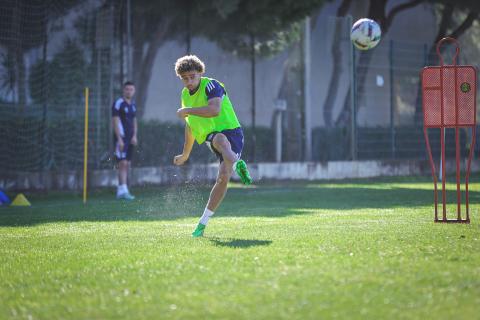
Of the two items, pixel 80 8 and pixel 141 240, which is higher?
pixel 80 8

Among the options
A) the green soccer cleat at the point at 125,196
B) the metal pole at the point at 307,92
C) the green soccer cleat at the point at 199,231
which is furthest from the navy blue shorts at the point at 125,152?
the green soccer cleat at the point at 199,231

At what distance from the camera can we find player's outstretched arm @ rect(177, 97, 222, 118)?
901cm

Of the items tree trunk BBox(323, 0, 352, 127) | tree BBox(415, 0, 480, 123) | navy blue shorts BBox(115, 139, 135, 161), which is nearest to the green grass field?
navy blue shorts BBox(115, 139, 135, 161)

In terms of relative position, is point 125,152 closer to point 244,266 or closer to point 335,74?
point 335,74

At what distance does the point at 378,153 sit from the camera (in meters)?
22.8

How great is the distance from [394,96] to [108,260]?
671 inches

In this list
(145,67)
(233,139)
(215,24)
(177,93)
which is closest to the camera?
→ (233,139)

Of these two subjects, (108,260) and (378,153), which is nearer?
(108,260)

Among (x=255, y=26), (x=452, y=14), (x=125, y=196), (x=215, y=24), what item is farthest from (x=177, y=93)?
(x=452, y=14)

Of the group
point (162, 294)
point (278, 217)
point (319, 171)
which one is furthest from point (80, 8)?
point (162, 294)

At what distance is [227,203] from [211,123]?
5.01 m

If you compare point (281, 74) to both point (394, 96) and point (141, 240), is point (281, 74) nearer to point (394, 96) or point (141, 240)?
point (394, 96)

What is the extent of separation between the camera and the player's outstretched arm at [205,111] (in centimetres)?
901

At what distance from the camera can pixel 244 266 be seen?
21.1 ft
